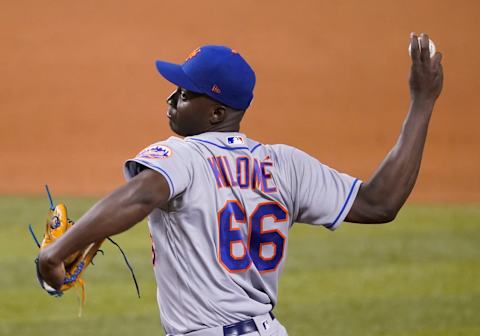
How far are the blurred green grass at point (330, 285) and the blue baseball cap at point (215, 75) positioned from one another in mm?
3833

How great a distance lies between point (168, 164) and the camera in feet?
9.13

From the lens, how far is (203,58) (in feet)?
10.1

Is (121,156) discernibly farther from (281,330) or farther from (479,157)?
(281,330)

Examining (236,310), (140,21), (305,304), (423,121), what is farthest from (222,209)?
(140,21)

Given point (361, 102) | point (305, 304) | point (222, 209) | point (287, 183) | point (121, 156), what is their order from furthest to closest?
1. point (361, 102)
2. point (121, 156)
3. point (305, 304)
4. point (287, 183)
5. point (222, 209)

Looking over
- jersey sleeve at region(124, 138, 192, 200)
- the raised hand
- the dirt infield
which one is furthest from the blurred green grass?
jersey sleeve at region(124, 138, 192, 200)

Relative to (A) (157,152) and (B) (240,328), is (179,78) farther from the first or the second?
(B) (240,328)

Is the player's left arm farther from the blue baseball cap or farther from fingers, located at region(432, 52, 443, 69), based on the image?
the blue baseball cap

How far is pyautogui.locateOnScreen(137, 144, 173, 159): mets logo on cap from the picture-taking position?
9.14 ft

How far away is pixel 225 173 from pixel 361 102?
11252 mm

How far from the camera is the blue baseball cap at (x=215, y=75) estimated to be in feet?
9.99

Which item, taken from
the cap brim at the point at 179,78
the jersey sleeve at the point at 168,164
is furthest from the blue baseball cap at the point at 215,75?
the jersey sleeve at the point at 168,164

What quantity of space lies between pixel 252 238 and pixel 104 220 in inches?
23.6

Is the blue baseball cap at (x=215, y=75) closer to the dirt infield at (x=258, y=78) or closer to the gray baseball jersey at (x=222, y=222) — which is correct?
Result: the gray baseball jersey at (x=222, y=222)
